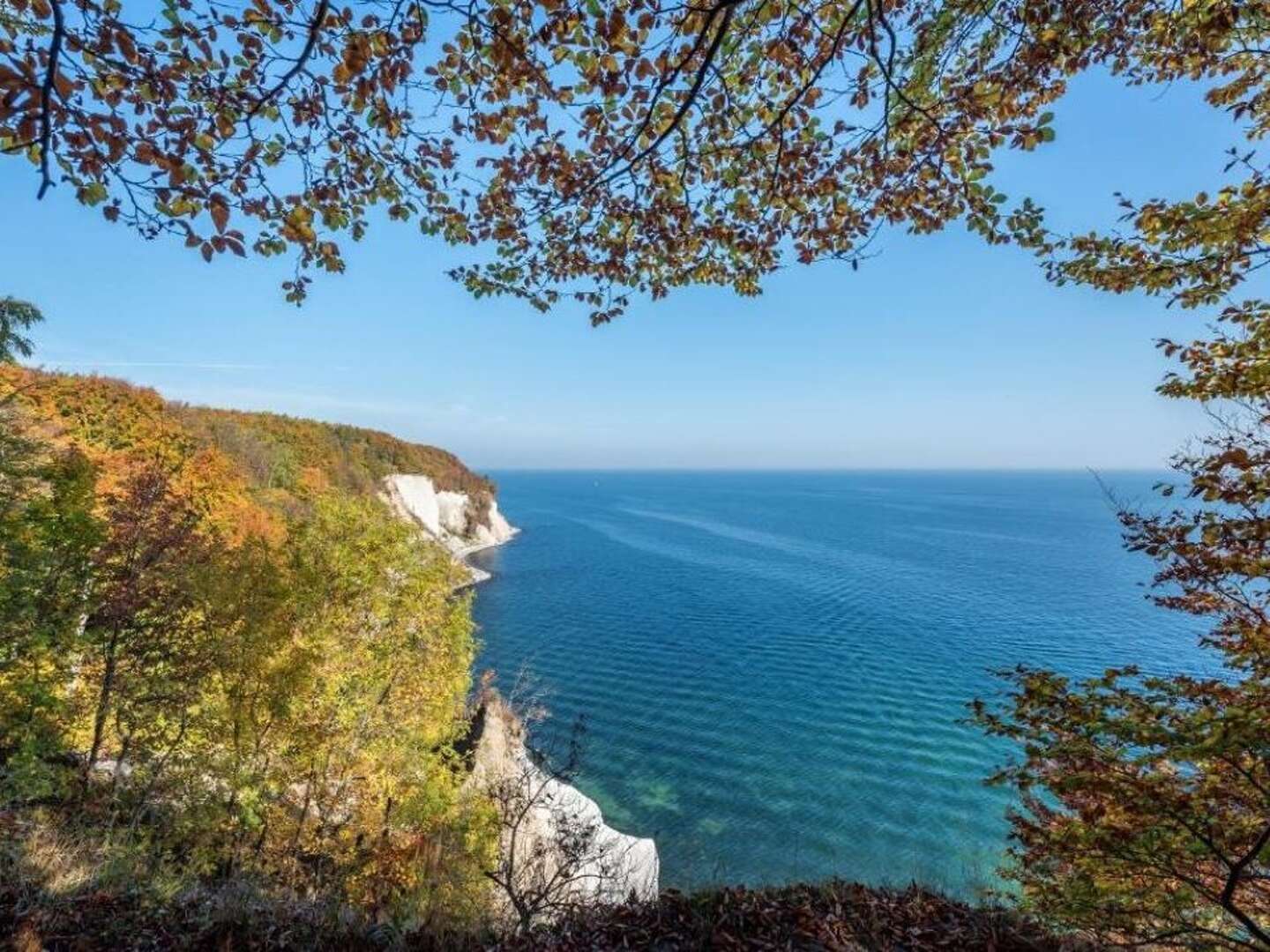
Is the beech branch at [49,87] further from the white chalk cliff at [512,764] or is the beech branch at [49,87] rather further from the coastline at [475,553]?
the coastline at [475,553]

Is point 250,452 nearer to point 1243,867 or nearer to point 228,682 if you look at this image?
point 228,682

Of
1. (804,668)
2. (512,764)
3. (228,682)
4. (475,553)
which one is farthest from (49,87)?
(475,553)

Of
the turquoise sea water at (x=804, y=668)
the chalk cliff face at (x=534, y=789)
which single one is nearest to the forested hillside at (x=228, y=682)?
the chalk cliff face at (x=534, y=789)

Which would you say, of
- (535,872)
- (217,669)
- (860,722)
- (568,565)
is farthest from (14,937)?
(568,565)

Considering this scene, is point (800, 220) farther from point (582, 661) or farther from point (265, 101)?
point (582, 661)

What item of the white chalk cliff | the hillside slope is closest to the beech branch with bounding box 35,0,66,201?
the white chalk cliff

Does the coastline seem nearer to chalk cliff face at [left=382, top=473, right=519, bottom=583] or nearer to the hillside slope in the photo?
chalk cliff face at [left=382, top=473, right=519, bottom=583]
